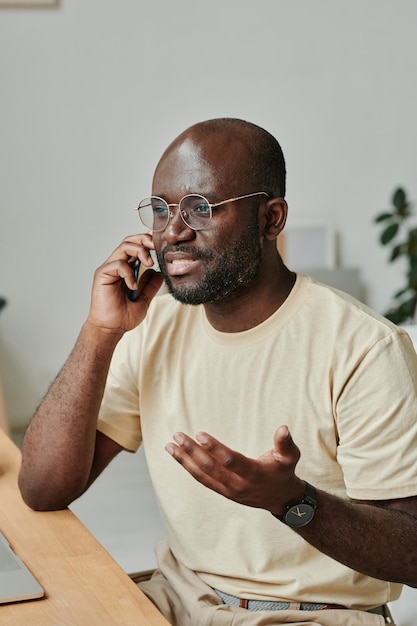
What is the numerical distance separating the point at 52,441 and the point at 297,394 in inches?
16.3

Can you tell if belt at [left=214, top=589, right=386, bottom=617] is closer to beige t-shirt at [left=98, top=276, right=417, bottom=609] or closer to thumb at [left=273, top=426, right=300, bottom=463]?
beige t-shirt at [left=98, top=276, right=417, bottom=609]

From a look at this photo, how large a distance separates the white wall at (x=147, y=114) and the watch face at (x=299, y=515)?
3.26 m

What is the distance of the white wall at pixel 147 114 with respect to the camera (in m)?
4.28

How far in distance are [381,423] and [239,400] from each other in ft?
0.83

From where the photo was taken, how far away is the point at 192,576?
1.54 meters

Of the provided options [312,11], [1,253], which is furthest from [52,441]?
[312,11]

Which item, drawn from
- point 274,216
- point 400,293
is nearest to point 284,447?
point 274,216

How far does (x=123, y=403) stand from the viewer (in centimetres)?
166

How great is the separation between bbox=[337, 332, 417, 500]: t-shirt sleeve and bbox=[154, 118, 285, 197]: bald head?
0.32 m

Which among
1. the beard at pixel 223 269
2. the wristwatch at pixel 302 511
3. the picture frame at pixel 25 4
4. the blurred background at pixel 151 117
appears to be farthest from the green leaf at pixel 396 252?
the wristwatch at pixel 302 511

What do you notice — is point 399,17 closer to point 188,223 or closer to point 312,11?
point 312,11

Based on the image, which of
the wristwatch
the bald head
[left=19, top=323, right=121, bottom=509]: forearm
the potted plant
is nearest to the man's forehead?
the bald head

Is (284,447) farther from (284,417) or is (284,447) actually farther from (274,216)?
(274,216)

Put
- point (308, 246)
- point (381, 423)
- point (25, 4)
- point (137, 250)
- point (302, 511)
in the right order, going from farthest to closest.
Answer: point (308, 246)
point (25, 4)
point (137, 250)
point (381, 423)
point (302, 511)
